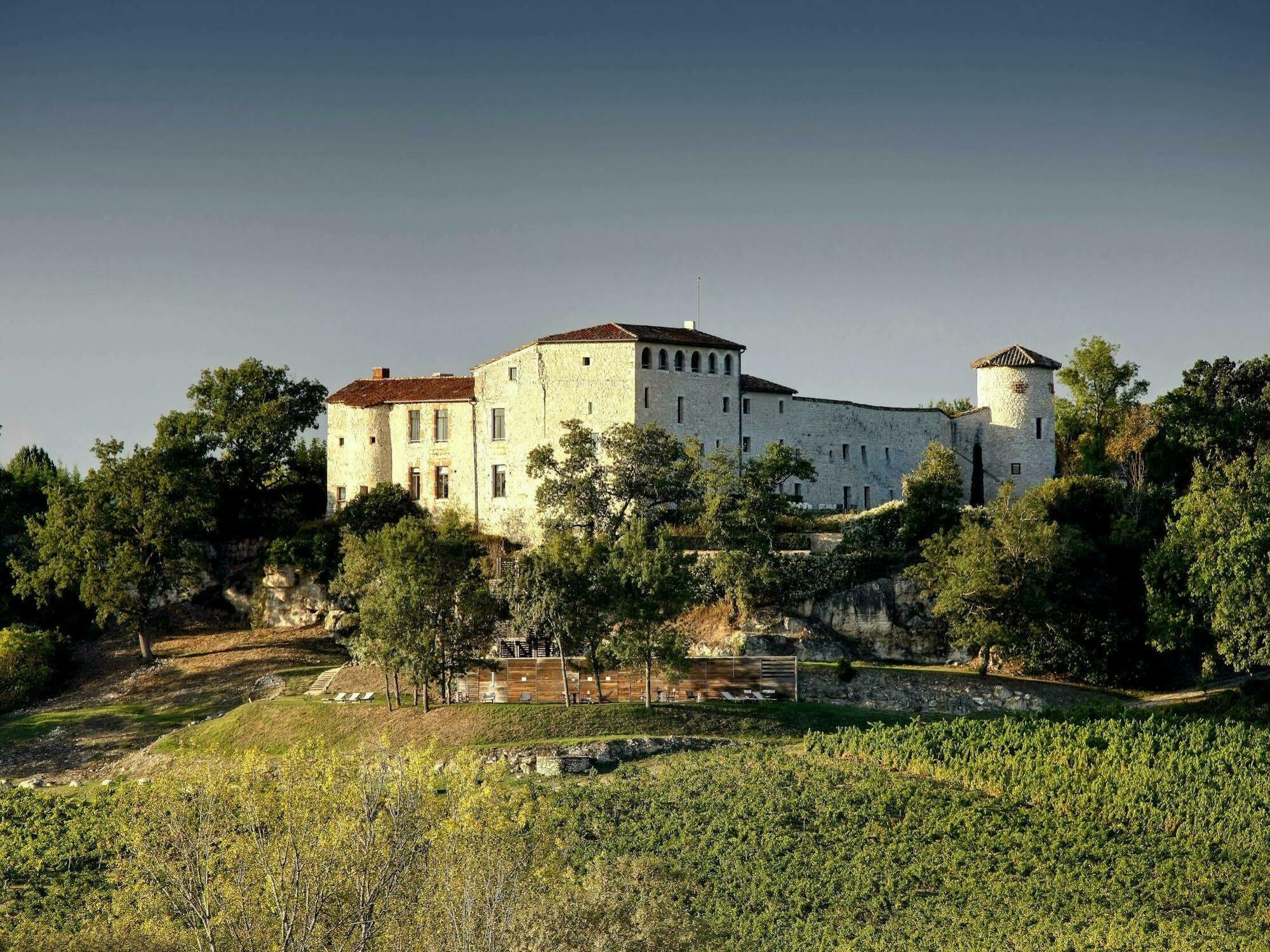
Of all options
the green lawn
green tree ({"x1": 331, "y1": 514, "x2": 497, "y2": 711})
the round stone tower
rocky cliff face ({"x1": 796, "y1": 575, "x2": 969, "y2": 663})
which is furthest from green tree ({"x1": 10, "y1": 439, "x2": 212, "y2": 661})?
the round stone tower

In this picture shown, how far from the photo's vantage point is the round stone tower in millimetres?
67500

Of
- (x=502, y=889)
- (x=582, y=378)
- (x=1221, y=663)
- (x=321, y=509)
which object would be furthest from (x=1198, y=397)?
(x=502, y=889)

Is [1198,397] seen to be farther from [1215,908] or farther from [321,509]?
[321,509]

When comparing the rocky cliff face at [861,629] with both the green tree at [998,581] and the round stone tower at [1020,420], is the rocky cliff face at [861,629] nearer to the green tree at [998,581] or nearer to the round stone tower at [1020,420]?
the green tree at [998,581]

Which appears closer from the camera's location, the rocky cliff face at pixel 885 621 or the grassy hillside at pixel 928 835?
the grassy hillside at pixel 928 835

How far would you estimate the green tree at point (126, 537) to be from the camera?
60.6 metres

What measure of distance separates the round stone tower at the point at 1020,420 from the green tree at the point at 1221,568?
1435cm

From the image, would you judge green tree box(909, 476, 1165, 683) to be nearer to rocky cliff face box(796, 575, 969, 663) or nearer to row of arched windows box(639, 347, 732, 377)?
rocky cliff face box(796, 575, 969, 663)

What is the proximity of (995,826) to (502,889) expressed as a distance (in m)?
15.0

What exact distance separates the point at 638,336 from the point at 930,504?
1382 cm

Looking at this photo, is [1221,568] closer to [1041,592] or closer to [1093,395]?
[1041,592]

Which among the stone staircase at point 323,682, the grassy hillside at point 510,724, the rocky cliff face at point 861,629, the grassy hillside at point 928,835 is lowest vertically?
the grassy hillside at point 928,835

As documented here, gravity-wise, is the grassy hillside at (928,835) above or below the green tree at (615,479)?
below

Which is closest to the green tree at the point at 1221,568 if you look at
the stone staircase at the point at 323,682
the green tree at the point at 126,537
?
the stone staircase at the point at 323,682
